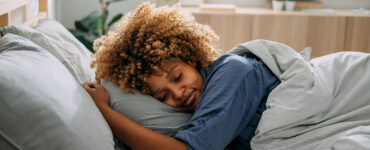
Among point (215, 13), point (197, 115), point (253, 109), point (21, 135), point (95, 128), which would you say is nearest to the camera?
point (21, 135)

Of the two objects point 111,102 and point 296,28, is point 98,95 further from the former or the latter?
point 296,28

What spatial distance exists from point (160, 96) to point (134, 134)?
21 centimetres

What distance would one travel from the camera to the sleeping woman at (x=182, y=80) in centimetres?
106

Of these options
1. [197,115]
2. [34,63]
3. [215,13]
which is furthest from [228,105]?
[215,13]

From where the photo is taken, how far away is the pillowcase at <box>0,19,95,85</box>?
3.93ft

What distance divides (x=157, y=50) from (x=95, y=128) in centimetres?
42

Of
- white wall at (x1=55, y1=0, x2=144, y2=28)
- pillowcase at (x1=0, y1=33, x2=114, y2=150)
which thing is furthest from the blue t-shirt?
white wall at (x1=55, y1=0, x2=144, y2=28)

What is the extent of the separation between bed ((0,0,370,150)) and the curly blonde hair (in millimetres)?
58

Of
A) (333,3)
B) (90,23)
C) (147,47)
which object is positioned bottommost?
(90,23)

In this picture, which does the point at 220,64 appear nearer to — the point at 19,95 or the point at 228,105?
the point at 228,105

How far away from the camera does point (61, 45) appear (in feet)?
4.39

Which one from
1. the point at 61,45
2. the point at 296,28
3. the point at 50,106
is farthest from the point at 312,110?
the point at 296,28

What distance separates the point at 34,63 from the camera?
2.96 ft

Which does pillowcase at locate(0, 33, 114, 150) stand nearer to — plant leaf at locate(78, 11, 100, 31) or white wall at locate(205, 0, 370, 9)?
plant leaf at locate(78, 11, 100, 31)
